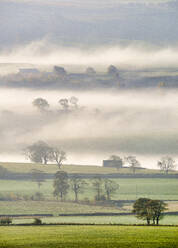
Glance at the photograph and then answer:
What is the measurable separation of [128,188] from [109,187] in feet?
16.3

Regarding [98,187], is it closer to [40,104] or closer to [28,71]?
[40,104]

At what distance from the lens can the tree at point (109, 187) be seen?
107 m

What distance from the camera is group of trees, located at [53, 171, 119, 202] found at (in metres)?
108

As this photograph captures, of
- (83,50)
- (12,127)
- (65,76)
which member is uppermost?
(83,50)

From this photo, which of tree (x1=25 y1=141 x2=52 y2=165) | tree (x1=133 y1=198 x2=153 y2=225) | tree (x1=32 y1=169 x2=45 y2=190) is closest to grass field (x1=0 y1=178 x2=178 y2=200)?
tree (x1=32 y1=169 x2=45 y2=190)

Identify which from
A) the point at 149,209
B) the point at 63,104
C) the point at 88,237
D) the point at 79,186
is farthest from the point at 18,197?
the point at 63,104

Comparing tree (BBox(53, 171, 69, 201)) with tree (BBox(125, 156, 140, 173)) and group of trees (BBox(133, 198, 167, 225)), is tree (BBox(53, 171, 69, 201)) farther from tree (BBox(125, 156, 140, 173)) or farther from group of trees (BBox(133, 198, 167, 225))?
group of trees (BBox(133, 198, 167, 225))

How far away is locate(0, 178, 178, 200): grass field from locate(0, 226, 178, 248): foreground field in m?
50.9

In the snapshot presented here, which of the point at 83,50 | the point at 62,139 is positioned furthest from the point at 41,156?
the point at 83,50

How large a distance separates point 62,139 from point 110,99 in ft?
64.9

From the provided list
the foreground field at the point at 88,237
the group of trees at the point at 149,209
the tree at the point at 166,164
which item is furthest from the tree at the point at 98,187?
the foreground field at the point at 88,237

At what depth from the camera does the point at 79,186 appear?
111 meters

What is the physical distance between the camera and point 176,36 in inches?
7697

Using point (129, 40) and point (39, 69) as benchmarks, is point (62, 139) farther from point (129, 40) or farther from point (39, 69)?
point (129, 40)
